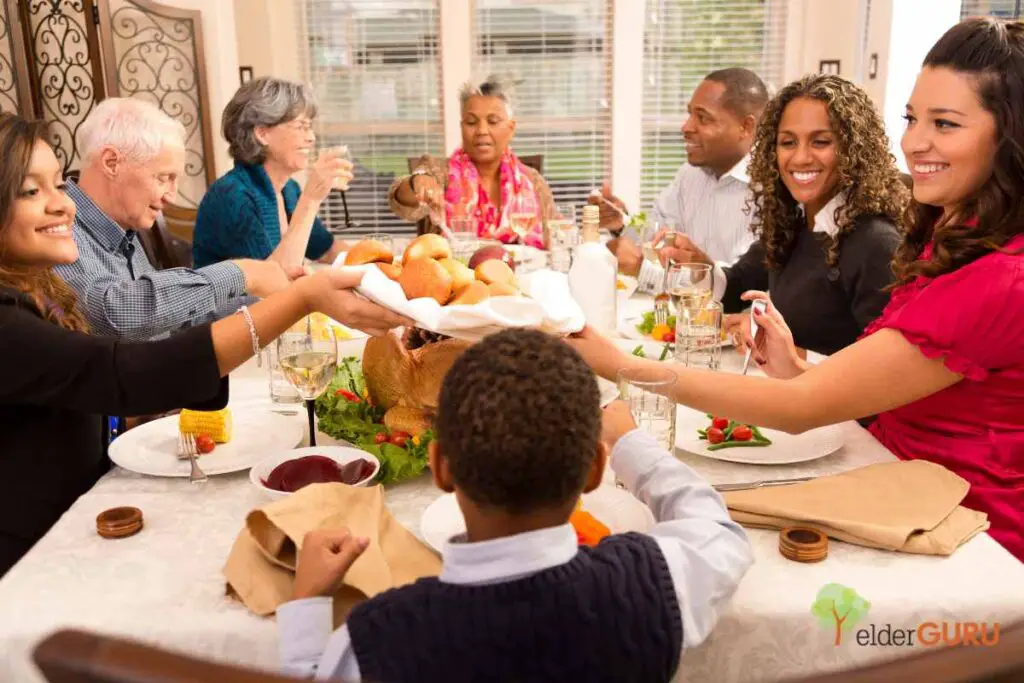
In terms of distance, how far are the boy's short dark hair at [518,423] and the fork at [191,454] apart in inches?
24.4

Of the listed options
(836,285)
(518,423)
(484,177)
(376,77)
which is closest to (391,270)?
(518,423)

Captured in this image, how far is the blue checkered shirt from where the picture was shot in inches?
81.1

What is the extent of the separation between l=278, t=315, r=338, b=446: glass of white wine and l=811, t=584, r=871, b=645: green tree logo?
2.55 feet

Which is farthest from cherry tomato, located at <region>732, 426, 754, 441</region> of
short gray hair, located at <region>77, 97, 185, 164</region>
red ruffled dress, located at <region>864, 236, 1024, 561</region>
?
short gray hair, located at <region>77, 97, 185, 164</region>

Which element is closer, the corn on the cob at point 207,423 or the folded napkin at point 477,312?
the folded napkin at point 477,312

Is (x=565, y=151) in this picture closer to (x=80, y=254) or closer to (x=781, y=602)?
(x=80, y=254)

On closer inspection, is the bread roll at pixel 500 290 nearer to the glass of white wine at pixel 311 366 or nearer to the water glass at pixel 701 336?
the glass of white wine at pixel 311 366

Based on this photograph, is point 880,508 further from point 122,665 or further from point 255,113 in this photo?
point 255,113

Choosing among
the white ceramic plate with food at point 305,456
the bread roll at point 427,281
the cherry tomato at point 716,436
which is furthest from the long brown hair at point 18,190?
the cherry tomato at point 716,436

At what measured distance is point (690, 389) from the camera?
1.47m

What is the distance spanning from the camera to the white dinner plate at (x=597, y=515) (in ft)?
3.71

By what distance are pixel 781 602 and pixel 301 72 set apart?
530cm

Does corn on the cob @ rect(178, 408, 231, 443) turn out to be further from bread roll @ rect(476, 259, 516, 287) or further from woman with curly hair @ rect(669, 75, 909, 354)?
woman with curly hair @ rect(669, 75, 909, 354)

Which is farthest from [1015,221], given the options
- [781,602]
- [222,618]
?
[222,618]
